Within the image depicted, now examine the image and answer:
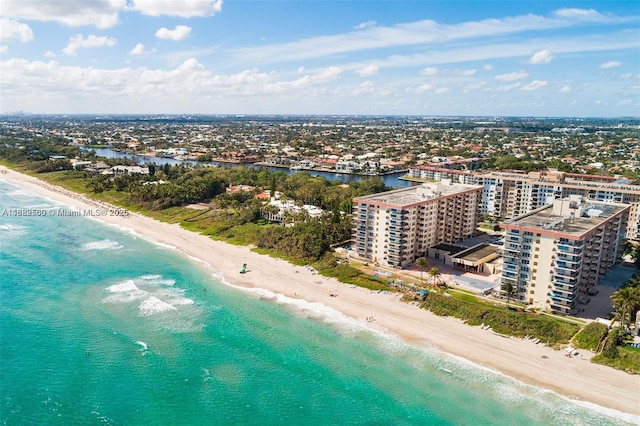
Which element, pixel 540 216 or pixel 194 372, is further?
pixel 540 216

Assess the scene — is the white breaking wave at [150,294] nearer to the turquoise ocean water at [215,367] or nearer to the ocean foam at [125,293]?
the ocean foam at [125,293]

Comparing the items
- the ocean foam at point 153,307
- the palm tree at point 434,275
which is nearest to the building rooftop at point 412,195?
the palm tree at point 434,275

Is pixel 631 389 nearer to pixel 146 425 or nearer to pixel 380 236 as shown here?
pixel 380 236

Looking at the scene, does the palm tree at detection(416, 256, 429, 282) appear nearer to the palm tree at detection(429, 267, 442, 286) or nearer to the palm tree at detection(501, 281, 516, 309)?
the palm tree at detection(429, 267, 442, 286)

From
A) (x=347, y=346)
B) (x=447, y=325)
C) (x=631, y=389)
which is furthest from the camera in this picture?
(x=447, y=325)

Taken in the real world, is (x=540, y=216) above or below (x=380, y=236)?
above

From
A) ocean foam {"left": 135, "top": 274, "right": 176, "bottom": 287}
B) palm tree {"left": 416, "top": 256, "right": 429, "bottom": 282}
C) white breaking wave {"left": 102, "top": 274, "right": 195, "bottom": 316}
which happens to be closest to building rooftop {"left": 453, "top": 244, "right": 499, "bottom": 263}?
palm tree {"left": 416, "top": 256, "right": 429, "bottom": 282}

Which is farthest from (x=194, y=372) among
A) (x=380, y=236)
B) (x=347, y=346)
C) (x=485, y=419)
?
(x=380, y=236)
